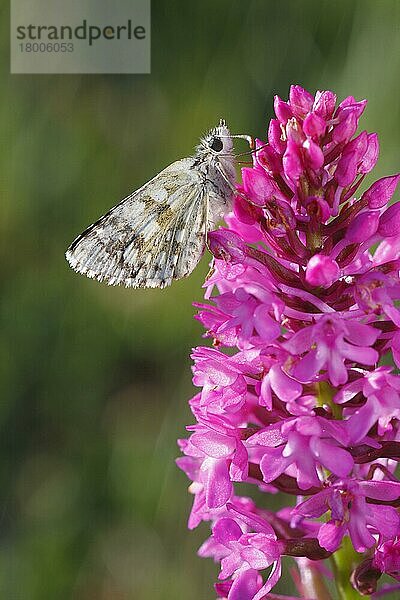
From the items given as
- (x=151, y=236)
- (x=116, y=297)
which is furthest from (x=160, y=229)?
(x=116, y=297)

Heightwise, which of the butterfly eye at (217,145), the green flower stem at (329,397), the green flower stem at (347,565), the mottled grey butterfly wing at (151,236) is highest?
the butterfly eye at (217,145)

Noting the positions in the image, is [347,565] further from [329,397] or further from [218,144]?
[218,144]

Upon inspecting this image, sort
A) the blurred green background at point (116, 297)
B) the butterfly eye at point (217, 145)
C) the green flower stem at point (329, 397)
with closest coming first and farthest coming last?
the green flower stem at point (329, 397), the butterfly eye at point (217, 145), the blurred green background at point (116, 297)

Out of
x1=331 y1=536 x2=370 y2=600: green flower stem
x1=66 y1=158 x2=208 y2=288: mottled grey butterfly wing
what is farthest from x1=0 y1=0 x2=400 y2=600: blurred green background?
x1=66 y1=158 x2=208 y2=288: mottled grey butterfly wing

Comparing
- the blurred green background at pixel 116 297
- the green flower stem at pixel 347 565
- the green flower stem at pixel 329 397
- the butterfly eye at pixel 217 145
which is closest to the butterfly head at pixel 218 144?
the butterfly eye at pixel 217 145

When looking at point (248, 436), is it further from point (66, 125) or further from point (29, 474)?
point (66, 125)

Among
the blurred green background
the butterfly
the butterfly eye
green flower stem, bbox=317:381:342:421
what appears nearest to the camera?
green flower stem, bbox=317:381:342:421

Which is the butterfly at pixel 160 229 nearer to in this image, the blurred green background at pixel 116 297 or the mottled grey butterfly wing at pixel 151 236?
the mottled grey butterfly wing at pixel 151 236

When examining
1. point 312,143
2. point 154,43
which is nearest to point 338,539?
point 312,143

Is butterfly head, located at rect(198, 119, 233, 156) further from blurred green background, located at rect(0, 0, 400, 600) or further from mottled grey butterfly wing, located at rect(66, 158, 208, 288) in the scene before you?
blurred green background, located at rect(0, 0, 400, 600)
